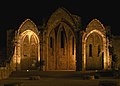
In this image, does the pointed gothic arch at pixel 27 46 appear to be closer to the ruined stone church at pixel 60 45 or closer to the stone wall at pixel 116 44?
the ruined stone church at pixel 60 45

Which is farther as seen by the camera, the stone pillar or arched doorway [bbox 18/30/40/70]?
arched doorway [bbox 18/30/40/70]

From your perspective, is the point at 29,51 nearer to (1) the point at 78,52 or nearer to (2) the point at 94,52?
(1) the point at 78,52

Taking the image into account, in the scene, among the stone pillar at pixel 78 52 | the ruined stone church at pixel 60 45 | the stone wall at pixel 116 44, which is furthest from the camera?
the stone wall at pixel 116 44

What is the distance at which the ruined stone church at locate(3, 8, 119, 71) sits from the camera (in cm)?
4081

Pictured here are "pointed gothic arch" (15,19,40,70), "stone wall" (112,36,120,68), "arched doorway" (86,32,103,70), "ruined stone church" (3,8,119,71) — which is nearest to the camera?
"ruined stone church" (3,8,119,71)

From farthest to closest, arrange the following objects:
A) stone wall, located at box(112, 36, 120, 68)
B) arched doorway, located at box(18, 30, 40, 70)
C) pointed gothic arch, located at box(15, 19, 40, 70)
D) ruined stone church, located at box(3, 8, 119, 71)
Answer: arched doorway, located at box(18, 30, 40, 70), pointed gothic arch, located at box(15, 19, 40, 70), stone wall, located at box(112, 36, 120, 68), ruined stone church, located at box(3, 8, 119, 71)

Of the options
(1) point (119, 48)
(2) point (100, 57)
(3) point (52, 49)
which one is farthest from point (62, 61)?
(1) point (119, 48)

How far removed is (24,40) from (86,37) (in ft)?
27.5

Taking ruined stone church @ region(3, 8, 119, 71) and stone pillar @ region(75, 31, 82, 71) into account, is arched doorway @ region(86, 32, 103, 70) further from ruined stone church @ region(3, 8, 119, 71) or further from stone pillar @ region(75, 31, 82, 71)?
stone pillar @ region(75, 31, 82, 71)

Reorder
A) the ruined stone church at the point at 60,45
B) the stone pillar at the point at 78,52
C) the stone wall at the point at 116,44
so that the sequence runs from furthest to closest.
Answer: the stone wall at the point at 116,44, the ruined stone church at the point at 60,45, the stone pillar at the point at 78,52

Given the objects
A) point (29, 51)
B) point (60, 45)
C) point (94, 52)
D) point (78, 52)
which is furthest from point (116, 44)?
point (29, 51)

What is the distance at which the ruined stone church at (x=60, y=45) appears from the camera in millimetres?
40812

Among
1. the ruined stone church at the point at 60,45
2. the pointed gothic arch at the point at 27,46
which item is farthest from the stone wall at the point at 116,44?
the pointed gothic arch at the point at 27,46

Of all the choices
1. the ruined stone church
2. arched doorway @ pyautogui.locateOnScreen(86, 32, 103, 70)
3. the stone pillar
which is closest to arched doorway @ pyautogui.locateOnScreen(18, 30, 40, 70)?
the ruined stone church
